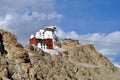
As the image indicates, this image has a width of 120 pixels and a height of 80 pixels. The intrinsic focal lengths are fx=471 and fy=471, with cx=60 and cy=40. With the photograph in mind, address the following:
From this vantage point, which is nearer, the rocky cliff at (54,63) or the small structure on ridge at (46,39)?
the rocky cliff at (54,63)

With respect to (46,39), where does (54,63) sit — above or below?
below

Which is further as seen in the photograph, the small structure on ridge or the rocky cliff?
the small structure on ridge

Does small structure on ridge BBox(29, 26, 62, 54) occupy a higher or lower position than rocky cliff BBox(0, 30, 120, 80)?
higher

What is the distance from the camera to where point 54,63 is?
105 metres

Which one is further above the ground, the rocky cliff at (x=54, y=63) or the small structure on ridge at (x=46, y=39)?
the small structure on ridge at (x=46, y=39)

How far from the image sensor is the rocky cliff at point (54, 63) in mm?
81375

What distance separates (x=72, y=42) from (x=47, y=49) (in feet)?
64.4

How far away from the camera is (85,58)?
433 feet

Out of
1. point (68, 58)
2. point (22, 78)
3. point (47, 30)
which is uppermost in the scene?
point (47, 30)

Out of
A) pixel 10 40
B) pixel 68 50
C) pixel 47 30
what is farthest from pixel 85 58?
pixel 10 40

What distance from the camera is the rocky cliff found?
81375mm

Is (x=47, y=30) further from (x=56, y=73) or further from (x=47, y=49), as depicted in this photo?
(x=56, y=73)

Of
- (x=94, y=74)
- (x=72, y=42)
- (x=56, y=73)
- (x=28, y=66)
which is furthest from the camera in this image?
(x=72, y=42)

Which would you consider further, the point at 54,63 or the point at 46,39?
the point at 46,39
